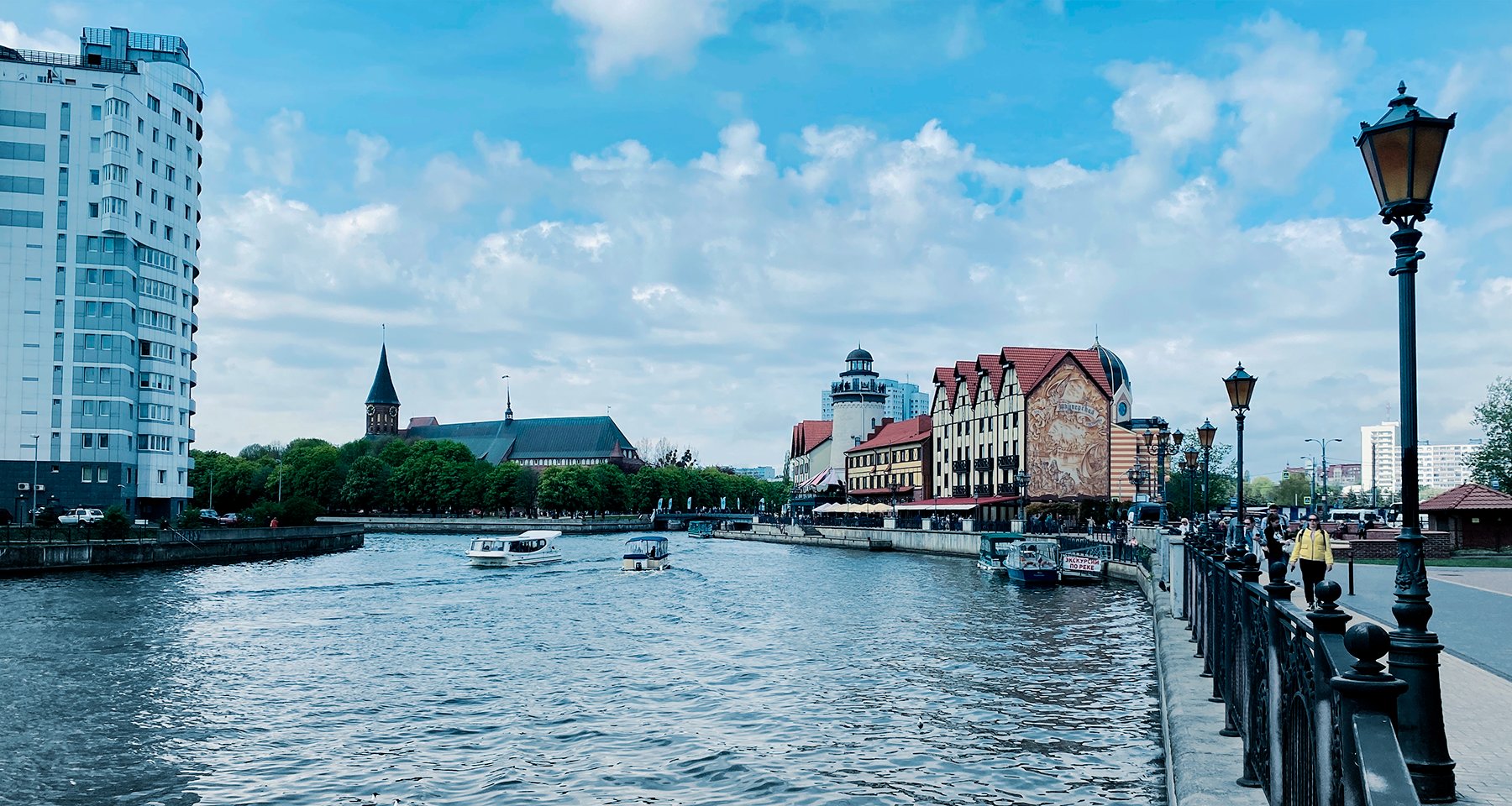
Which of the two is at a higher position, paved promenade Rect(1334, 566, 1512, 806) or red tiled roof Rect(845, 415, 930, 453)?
red tiled roof Rect(845, 415, 930, 453)

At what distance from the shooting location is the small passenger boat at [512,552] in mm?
73688

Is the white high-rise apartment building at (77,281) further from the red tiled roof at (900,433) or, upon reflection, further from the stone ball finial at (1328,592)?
the stone ball finial at (1328,592)

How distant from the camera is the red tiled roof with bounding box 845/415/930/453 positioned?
112838 mm

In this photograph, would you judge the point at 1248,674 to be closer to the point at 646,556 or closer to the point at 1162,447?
the point at 1162,447

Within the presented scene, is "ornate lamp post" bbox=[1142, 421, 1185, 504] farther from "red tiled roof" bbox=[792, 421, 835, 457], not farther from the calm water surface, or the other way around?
"red tiled roof" bbox=[792, 421, 835, 457]

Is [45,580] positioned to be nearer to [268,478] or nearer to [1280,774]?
[1280,774]

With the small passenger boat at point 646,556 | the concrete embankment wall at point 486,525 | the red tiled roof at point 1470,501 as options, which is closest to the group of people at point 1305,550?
the red tiled roof at point 1470,501

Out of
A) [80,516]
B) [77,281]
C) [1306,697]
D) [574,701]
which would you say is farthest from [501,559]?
[1306,697]

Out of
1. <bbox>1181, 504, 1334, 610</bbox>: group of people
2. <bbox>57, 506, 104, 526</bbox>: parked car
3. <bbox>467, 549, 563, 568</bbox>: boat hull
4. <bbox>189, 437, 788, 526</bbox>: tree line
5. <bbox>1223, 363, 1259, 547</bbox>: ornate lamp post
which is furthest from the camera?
<bbox>189, 437, 788, 526</bbox>: tree line

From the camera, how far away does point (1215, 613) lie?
15492 millimetres

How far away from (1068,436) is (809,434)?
3209 inches

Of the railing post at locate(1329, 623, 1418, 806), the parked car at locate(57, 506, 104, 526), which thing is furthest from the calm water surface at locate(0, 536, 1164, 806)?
the parked car at locate(57, 506, 104, 526)

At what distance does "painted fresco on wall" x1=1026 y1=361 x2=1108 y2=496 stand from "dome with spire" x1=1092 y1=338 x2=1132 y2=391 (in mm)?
10479

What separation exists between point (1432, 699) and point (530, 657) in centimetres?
2464
